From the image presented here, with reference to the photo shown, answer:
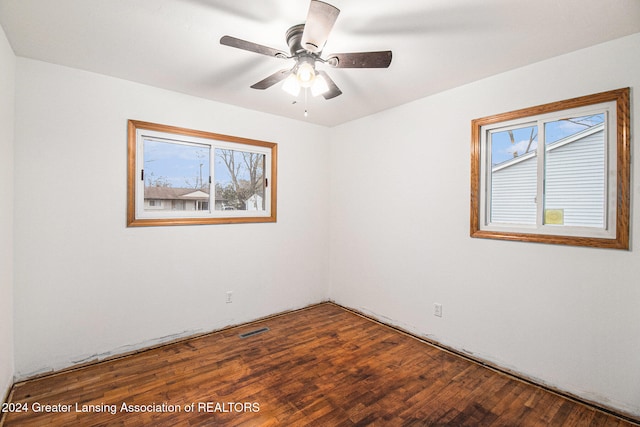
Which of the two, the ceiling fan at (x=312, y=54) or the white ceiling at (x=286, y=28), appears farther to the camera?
the white ceiling at (x=286, y=28)

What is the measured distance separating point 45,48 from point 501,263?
12.9ft

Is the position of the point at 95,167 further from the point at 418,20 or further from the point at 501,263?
the point at 501,263

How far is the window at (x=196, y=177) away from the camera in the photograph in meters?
2.73

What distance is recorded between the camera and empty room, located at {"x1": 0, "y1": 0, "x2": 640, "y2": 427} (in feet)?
6.08

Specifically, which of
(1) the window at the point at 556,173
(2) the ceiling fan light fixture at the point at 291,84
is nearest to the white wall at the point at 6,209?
(2) the ceiling fan light fixture at the point at 291,84

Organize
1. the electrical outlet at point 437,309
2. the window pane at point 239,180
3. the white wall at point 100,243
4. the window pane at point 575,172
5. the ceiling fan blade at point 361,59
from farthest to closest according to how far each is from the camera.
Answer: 1. the window pane at point 239,180
2. the electrical outlet at point 437,309
3. the white wall at point 100,243
4. the window pane at point 575,172
5. the ceiling fan blade at point 361,59

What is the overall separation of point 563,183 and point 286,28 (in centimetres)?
232

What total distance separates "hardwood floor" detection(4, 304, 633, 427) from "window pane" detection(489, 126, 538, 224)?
4.43 feet

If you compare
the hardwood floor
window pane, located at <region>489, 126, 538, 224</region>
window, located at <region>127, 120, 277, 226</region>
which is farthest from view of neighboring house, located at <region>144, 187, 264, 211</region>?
window pane, located at <region>489, 126, 538, 224</region>

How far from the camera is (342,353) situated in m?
2.71

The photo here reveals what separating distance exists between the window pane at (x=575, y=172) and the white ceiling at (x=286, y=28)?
57cm

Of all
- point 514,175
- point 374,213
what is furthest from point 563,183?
point 374,213

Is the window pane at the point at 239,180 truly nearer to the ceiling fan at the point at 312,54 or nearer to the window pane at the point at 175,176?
the window pane at the point at 175,176

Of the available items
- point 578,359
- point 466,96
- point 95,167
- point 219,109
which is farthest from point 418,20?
point 95,167
